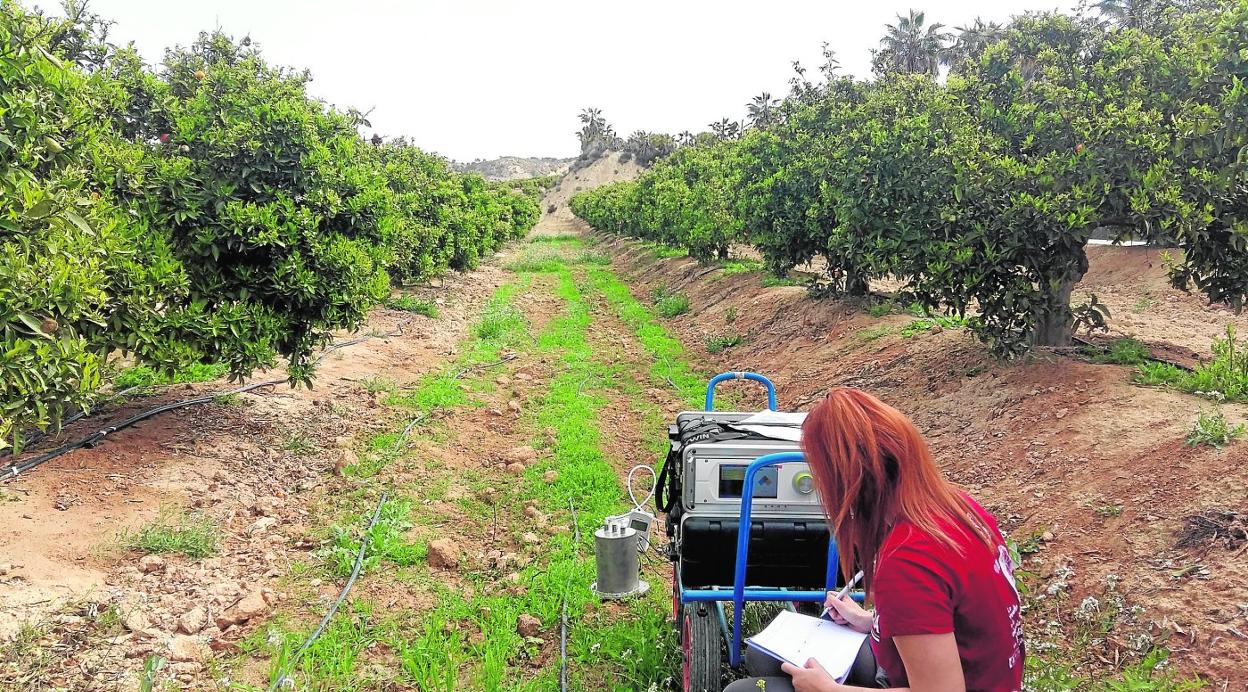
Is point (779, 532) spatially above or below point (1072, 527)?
above

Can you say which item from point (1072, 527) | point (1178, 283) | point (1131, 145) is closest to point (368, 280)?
point (1072, 527)

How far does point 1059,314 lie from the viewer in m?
7.51

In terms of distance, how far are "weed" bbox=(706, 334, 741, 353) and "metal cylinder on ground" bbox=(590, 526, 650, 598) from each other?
910cm

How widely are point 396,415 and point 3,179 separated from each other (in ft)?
17.0

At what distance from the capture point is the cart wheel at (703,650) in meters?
3.22

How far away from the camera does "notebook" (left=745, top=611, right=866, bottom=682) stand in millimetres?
2457

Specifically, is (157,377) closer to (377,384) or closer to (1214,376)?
(377,384)

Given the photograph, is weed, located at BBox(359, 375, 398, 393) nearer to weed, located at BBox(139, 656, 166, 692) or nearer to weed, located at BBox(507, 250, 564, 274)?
weed, located at BBox(139, 656, 166, 692)

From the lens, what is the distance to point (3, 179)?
4.11 metres

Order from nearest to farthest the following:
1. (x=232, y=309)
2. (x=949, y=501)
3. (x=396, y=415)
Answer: (x=949, y=501) → (x=232, y=309) → (x=396, y=415)

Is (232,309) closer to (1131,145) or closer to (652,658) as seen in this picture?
(652,658)

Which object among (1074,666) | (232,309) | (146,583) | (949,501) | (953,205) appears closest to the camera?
(949,501)

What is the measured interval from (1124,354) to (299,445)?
26.6 feet

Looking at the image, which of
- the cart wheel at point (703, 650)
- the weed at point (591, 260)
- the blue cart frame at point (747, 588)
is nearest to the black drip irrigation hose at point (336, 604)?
the cart wheel at point (703, 650)
